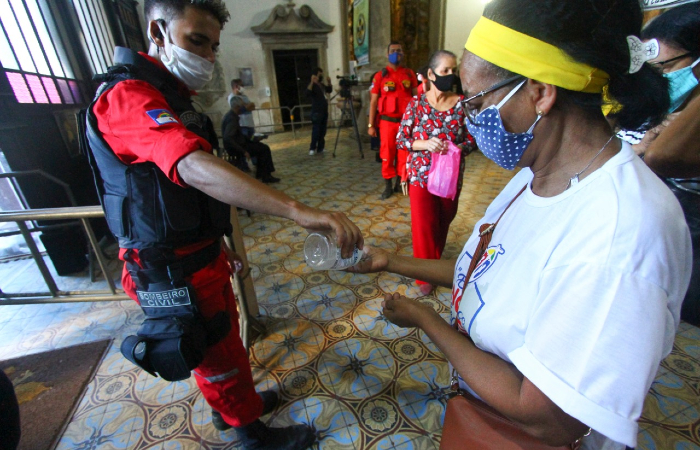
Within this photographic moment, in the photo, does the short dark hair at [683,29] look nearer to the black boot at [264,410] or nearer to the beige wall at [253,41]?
the black boot at [264,410]

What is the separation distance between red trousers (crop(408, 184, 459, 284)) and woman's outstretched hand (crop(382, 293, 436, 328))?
136 cm

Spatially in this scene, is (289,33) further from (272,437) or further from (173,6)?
(272,437)

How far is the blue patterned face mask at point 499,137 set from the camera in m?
0.73

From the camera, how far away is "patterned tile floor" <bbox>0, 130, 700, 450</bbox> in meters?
1.48

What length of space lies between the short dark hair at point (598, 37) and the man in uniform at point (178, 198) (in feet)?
2.03

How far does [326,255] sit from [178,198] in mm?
563

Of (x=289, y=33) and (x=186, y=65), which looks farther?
(x=289, y=33)

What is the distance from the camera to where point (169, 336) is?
1.04m

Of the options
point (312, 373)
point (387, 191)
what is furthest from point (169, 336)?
point (387, 191)

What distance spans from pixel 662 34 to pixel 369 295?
87.5 inches

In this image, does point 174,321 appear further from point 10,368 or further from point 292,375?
point 10,368

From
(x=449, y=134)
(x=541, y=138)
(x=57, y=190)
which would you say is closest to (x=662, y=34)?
(x=449, y=134)

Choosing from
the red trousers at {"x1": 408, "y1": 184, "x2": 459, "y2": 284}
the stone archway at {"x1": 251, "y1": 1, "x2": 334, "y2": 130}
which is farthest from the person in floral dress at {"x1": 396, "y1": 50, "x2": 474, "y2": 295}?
the stone archway at {"x1": 251, "y1": 1, "x2": 334, "y2": 130}

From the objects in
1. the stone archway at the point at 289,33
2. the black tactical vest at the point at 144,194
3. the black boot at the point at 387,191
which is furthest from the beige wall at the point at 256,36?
the black tactical vest at the point at 144,194
